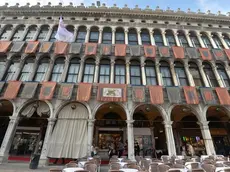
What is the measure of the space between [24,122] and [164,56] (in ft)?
53.9

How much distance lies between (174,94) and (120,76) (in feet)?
17.9

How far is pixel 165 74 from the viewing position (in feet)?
48.9

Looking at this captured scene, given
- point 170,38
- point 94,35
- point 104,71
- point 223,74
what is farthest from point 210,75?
point 94,35

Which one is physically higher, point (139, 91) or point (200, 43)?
point (200, 43)

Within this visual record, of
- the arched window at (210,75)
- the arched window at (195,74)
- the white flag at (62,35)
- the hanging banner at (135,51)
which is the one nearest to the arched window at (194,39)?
the arched window at (210,75)

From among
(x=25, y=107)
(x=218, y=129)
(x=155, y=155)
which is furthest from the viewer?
(x=218, y=129)

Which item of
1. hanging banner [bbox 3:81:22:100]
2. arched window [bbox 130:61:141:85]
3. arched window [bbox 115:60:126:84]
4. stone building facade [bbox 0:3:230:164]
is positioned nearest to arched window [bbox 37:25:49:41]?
stone building facade [bbox 0:3:230:164]

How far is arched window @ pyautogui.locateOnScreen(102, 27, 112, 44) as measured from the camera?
16964mm

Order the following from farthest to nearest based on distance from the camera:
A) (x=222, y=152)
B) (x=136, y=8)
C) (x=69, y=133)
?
1. (x=136, y=8)
2. (x=222, y=152)
3. (x=69, y=133)

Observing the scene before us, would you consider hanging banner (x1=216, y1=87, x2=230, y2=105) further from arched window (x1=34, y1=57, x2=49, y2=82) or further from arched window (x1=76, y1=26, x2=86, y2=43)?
arched window (x1=34, y1=57, x2=49, y2=82)

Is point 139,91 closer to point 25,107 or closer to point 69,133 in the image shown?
point 69,133

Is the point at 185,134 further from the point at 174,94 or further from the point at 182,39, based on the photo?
the point at 182,39

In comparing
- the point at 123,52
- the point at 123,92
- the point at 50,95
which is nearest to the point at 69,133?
the point at 50,95

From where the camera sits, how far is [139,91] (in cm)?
1259
